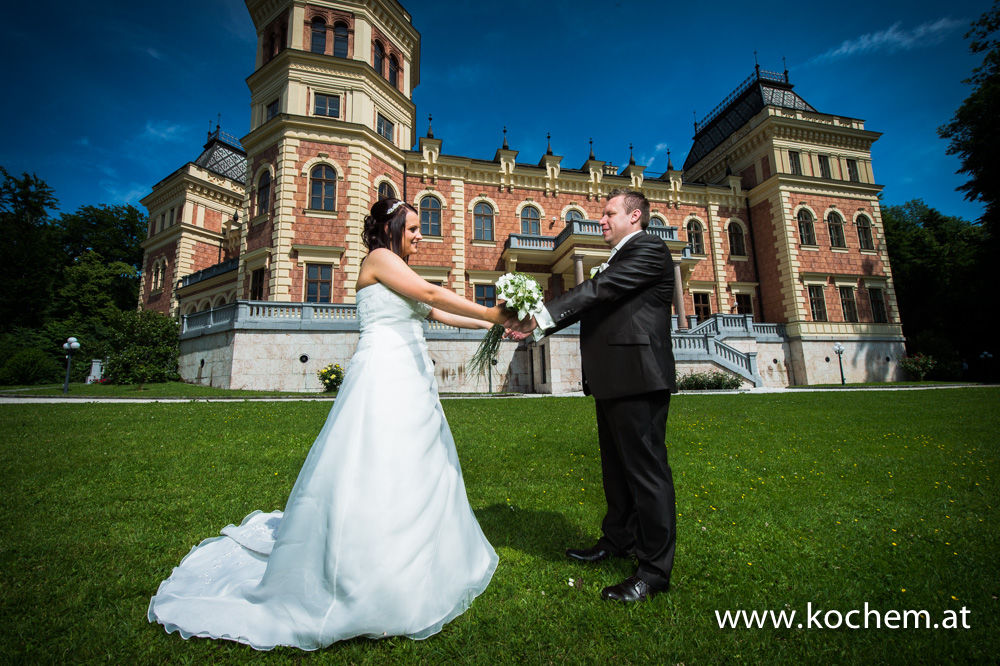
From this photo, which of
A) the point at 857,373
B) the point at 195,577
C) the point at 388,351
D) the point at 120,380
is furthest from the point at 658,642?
the point at 857,373

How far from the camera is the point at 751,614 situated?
2340 mm

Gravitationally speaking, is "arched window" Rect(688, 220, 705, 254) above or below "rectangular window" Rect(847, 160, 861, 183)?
below

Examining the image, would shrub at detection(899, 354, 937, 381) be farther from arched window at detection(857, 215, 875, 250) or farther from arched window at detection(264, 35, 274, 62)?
arched window at detection(264, 35, 274, 62)

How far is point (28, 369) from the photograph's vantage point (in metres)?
21.0

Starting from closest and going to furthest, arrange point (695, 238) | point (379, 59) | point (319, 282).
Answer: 1. point (319, 282)
2. point (379, 59)
3. point (695, 238)

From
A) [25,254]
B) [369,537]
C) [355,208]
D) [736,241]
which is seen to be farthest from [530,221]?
[25,254]

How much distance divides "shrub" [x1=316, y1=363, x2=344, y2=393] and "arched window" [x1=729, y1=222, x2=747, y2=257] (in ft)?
82.1

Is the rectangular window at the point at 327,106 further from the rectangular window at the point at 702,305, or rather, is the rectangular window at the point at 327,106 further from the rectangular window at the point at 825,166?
the rectangular window at the point at 825,166

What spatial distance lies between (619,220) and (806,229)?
31003 millimetres

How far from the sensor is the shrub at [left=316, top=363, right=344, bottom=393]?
16734 millimetres

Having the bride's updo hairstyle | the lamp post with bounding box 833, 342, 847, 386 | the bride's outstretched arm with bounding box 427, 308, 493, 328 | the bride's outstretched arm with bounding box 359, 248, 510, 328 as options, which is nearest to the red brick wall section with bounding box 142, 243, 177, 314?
the bride's updo hairstyle

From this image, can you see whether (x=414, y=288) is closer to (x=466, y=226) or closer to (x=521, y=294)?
(x=521, y=294)

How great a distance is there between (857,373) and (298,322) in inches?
1166

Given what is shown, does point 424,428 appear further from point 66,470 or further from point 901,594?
point 66,470
